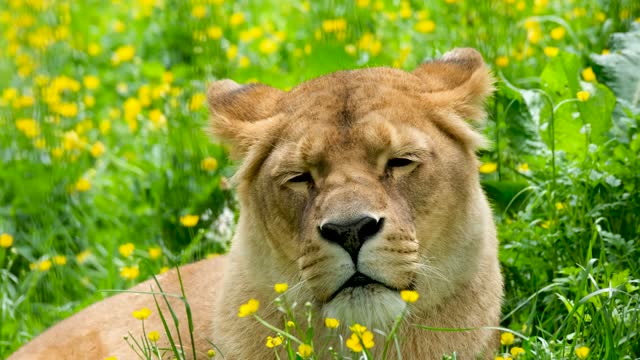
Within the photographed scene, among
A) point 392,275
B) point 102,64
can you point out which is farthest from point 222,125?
point 102,64

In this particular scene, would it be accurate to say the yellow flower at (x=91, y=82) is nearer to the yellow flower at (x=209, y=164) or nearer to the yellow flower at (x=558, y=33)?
the yellow flower at (x=209, y=164)

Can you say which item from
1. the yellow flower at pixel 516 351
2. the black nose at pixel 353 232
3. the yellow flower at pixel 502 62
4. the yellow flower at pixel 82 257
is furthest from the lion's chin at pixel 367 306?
the yellow flower at pixel 502 62

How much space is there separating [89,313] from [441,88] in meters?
1.66

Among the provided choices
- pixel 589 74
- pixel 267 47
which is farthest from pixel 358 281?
pixel 267 47

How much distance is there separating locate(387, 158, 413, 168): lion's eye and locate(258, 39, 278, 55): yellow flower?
3583 millimetres

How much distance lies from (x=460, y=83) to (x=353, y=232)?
0.95 meters

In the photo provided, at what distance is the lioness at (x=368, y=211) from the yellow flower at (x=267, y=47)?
9.74 feet

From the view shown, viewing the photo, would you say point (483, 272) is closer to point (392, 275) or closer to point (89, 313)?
point (392, 275)

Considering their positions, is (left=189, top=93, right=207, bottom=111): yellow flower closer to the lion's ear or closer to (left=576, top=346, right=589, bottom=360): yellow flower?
the lion's ear

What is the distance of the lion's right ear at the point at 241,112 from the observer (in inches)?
156

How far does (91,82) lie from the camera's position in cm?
728

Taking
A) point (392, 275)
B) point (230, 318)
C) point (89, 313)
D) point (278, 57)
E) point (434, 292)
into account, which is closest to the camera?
point (392, 275)

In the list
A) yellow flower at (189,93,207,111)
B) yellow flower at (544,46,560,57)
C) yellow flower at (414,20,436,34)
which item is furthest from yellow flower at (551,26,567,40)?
yellow flower at (189,93,207,111)

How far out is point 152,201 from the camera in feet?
19.1
